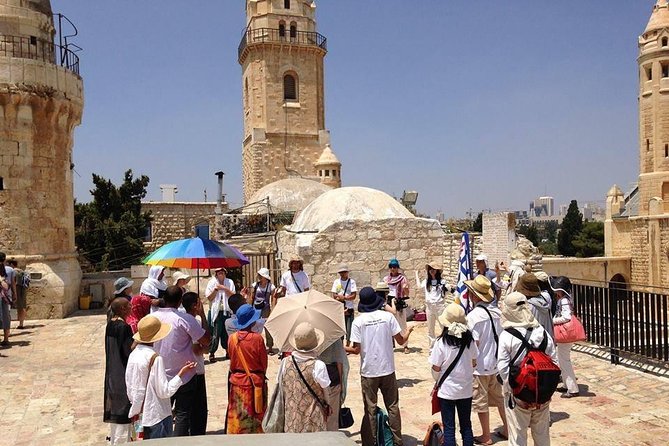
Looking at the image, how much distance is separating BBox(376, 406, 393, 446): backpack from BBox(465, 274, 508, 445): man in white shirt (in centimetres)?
96

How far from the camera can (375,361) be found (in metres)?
4.52

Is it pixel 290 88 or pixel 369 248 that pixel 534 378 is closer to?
pixel 369 248

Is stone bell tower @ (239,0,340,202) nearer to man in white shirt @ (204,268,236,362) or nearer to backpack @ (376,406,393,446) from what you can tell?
man in white shirt @ (204,268,236,362)

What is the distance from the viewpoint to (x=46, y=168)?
13.0m

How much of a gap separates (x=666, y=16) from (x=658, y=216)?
15608 millimetres

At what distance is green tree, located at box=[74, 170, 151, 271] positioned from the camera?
2564cm

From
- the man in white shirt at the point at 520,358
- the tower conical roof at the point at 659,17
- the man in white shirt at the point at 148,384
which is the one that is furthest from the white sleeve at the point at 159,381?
the tower conical roof at the point at 659,17

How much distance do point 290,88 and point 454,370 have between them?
107 feet

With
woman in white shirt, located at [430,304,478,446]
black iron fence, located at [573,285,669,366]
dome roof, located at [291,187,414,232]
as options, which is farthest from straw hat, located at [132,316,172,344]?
dome roof, located at [291,187,414,232]

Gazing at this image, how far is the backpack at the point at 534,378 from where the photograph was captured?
377 centimetres

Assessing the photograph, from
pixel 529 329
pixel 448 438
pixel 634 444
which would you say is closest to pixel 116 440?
pixel 448 438

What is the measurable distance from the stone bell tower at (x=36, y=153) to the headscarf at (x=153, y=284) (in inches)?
272

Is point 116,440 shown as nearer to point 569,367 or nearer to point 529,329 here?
point 529,329

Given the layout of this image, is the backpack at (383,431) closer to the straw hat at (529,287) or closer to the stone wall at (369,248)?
the straw hat at (529,287)
